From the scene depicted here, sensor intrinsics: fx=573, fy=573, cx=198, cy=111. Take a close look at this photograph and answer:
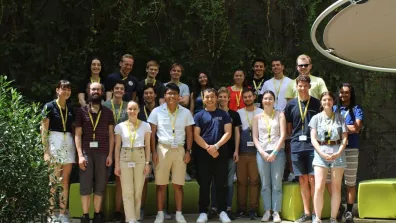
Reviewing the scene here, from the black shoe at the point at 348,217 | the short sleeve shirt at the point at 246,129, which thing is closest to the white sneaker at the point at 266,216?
the short sleeve shirt at the point at 246,129

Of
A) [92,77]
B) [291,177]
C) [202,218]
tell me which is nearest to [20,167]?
[202,218]

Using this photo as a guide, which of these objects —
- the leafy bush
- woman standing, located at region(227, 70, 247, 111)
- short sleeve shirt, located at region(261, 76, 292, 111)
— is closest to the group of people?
short sleeve shirt, located at region(261, 76, 292, 111)

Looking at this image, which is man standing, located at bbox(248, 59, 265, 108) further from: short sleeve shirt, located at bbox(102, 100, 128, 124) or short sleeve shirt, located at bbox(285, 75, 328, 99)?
short sleeve shirt, located at bbox(102, 100, 128, 124)

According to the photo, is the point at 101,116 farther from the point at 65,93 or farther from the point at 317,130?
the point at 317,130

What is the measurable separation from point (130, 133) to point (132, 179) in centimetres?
55

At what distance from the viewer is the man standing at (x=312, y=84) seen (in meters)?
7.41

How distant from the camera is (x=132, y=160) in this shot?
6.80 meters

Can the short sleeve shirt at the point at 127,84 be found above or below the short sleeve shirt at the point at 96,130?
above

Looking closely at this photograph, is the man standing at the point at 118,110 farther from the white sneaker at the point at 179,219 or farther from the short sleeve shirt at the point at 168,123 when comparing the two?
the white sneaker at the point at 179,219

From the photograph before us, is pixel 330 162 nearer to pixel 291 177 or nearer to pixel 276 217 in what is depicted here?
pixel 276 217

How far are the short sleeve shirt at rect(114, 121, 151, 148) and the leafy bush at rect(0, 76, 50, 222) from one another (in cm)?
228

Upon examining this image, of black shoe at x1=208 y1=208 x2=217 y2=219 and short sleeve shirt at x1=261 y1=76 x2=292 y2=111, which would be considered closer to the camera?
black shoe at x1=208 y1=208 x2=217 y2=219

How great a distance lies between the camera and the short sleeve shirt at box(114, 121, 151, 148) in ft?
22.3

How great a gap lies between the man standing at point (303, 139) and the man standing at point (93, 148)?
2.22 metres
